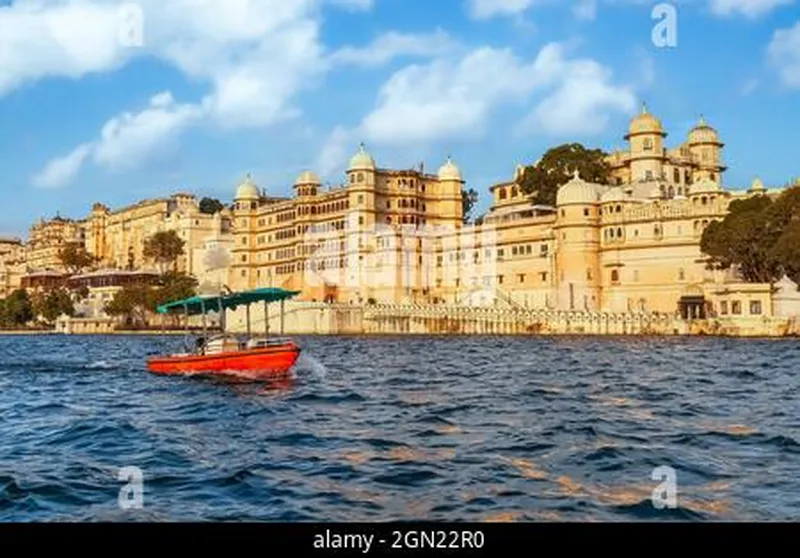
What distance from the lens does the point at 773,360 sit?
108 ft

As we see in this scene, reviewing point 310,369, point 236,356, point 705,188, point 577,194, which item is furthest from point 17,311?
point 236,356

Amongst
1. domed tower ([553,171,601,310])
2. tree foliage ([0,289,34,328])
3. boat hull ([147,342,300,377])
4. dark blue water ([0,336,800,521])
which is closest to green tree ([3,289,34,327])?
tree foliage ([0,289,34,328])

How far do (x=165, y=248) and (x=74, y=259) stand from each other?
914 inches

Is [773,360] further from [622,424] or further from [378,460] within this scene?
[378,460]

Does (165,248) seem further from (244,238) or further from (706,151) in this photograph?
(706,151)

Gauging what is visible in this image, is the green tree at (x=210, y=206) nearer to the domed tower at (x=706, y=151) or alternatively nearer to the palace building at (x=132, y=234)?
the palace building at (x=132, y=234)

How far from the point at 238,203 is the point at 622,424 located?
89690mm

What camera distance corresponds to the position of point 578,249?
7125cm

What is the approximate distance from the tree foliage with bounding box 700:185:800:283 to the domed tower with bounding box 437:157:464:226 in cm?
3316

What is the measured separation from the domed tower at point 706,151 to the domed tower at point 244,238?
43359mm

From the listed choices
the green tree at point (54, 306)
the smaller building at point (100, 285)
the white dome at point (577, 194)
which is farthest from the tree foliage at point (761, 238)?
the green tree at point (54, 306)

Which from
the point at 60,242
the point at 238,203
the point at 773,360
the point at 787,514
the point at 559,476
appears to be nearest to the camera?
the point at 787,514
